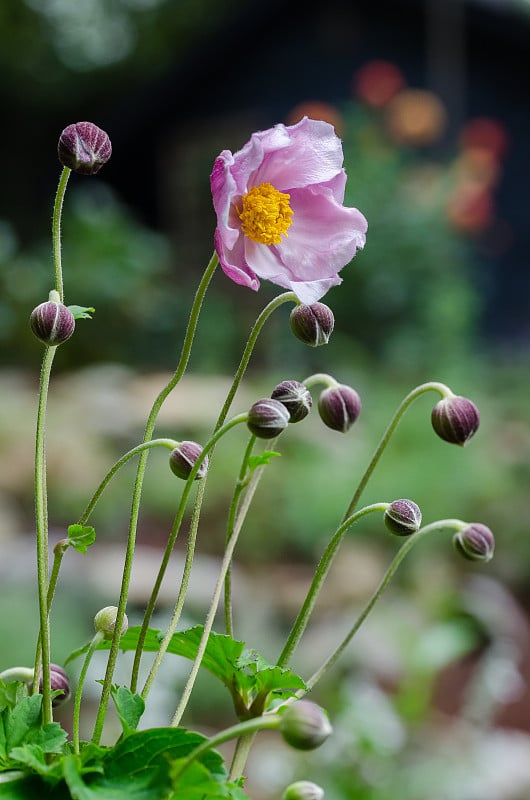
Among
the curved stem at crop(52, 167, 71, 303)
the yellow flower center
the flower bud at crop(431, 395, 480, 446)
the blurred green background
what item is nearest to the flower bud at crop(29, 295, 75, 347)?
the curved stem at crop(52, 167, 71, 303)

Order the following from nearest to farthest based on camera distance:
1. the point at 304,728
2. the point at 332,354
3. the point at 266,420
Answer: the point at 304,728 < the point at 266,420 < the point at 332,354

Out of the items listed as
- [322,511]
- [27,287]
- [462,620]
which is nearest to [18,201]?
[27,287]

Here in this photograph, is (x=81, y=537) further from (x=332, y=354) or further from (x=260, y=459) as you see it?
(x=332, y=354)

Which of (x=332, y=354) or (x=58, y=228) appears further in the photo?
(x=332, y=354)

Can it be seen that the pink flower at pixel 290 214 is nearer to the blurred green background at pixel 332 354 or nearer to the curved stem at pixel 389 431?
the curved stem at pixel 389 431

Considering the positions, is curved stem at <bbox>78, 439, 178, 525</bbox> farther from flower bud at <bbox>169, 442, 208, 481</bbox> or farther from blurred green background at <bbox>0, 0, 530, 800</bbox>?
blurred green background at <bbox>0, 0, 530, 800</bbox>

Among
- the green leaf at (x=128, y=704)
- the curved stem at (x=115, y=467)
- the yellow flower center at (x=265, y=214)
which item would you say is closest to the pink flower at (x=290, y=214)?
the yellow flower center at (x=265, y=214)

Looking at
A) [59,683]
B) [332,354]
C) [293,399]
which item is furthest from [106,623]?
[332,354]
